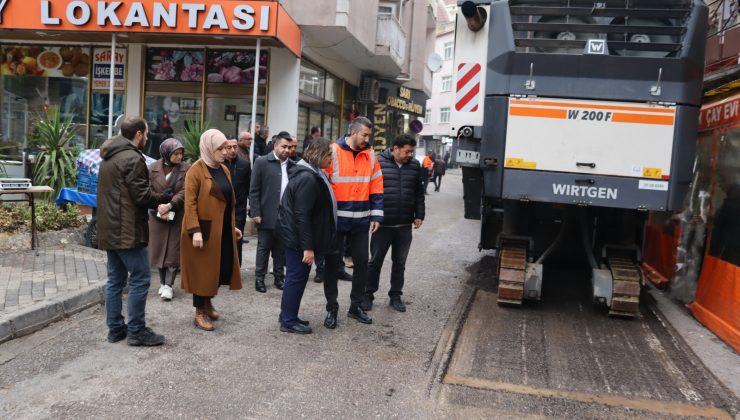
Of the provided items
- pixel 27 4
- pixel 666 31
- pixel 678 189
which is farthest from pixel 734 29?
pixel 27 4

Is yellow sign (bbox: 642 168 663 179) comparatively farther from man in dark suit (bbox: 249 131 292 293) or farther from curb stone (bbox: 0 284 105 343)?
curb stone (bbox: 0 284 105 343)

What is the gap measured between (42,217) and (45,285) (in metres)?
2.52

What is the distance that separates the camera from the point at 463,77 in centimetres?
639

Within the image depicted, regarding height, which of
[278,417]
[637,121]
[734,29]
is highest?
[734,29]

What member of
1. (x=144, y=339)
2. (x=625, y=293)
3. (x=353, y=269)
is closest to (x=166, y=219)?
(x=144, y=339)

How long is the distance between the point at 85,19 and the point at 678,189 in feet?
33.6

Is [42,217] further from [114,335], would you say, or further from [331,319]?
[331,319]

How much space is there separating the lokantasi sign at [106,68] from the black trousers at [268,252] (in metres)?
8.30

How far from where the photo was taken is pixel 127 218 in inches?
180

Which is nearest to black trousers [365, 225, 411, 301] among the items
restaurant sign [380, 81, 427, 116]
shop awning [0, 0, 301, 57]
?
shop awning [0, 0, 301, 57]

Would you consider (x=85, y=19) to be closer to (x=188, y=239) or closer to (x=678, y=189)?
(x=188, y=239)

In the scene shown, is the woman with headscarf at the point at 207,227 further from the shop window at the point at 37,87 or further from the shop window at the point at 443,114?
the shop window at the point at 443,114

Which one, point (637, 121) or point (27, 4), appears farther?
point (27, 4)

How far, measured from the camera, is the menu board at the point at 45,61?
13656mm
